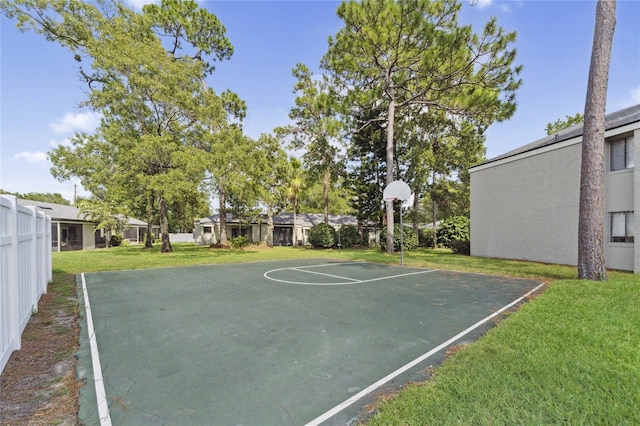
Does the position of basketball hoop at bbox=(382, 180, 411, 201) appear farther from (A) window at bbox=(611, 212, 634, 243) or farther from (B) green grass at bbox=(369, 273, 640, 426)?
(B) green grass at bbox=(369, 273, 640, 426)

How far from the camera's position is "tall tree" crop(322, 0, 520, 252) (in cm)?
1320

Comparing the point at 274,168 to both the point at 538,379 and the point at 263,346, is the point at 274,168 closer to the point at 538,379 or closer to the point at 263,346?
the point at 263,346

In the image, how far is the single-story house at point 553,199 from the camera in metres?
9.96

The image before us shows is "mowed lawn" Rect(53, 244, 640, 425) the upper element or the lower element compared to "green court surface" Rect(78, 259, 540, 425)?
upper

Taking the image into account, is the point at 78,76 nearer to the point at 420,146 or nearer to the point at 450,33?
the point at 450,33

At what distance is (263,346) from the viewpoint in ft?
11.8

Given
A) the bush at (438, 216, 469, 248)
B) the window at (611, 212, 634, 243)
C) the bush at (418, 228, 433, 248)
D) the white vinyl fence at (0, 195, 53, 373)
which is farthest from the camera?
the bush at (418, 228, 433, 248)

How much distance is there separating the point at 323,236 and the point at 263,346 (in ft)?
60.8

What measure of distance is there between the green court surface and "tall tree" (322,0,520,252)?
11.1m

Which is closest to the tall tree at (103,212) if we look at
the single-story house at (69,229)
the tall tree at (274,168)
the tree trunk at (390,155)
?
the single-story house at (69,229)

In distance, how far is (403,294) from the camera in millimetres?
6500

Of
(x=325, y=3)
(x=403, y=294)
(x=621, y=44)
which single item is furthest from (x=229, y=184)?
(x=621, y=44)

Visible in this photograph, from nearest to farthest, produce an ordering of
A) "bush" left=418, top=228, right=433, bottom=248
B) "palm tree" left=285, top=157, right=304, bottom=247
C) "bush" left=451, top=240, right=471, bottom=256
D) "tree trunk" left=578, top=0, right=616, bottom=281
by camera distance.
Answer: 1. "tree trunk" left=578, top=0, right=616, bottom=281
2. "bush" left=451, top=240, right=471, bottom=256
3. "bush" left=418, top=228, right=433, bottom=248
4. "palm tree" left=285, top=157, right=304, bottom=247

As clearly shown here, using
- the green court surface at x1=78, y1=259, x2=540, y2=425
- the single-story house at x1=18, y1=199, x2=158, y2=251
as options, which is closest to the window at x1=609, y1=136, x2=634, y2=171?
the green court surface at x1=78, y1=259, x2=540, y2=425
